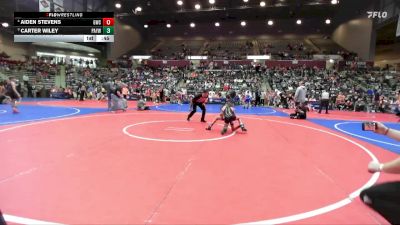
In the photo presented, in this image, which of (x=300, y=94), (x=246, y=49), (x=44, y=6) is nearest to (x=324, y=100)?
(x=300, y=94)

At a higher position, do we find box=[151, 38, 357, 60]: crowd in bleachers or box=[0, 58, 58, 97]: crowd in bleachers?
box=[151, 38, 357, 60]: crowd in bleachers

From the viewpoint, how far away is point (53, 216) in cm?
305

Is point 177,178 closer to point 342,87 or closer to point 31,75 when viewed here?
point 342,87

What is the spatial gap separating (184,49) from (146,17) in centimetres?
647

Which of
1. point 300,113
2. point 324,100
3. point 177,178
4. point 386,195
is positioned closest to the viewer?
point 386,195

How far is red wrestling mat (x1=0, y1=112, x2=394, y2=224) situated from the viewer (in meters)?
3.21

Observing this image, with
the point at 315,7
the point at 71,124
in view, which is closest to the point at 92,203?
the point at 71,124

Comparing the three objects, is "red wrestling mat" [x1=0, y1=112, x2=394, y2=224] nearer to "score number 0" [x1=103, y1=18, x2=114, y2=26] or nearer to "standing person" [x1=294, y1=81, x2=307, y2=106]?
"standing person" [x1=294, y1=81, x2=307, y2=106]

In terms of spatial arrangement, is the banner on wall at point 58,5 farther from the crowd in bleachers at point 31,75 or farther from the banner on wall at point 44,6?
the crowd in bleachers at point 31,75

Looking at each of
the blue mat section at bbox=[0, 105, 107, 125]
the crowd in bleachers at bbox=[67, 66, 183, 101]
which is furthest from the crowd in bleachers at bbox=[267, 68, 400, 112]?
the blue mat section at bbox=[0, 105, 107, 125]
